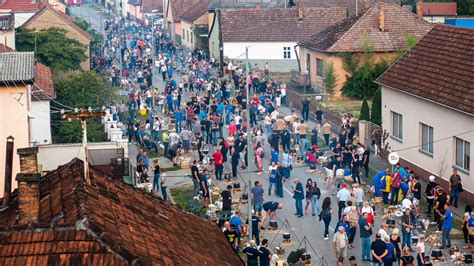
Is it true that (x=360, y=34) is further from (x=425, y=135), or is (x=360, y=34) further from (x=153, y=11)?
(x=153, y=11)

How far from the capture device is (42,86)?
150 feet

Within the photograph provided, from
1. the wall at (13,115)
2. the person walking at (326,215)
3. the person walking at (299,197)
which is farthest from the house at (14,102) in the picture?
the person walking at (326,215)

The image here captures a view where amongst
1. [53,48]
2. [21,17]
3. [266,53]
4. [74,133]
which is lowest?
[74,133]

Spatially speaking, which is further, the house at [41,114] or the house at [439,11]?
the house at [439,11]

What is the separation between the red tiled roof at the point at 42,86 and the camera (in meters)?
43.1

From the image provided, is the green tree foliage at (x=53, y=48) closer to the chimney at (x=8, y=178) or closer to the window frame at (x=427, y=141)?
the window frame at (x=427, y=141)

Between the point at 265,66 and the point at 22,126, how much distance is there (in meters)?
37.1

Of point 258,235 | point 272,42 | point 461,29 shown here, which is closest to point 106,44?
point 272,42

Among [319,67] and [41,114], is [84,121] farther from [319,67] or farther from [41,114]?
[319,67]

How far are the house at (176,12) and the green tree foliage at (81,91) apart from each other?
4689cm

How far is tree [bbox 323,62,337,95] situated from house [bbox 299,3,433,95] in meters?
0.22

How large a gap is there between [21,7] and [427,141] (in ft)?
163

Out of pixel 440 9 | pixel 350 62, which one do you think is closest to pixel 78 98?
pixel 350 62

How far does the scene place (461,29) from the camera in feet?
129
